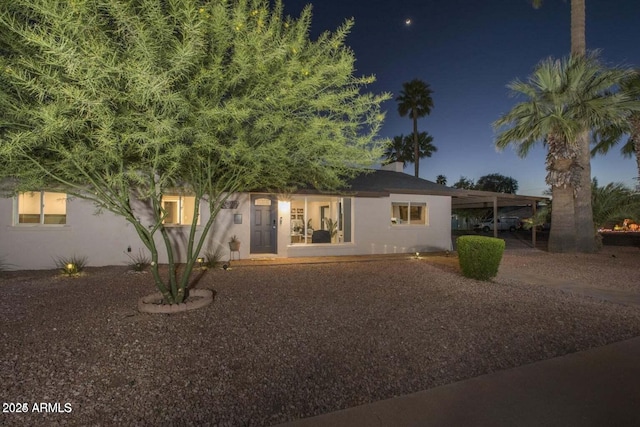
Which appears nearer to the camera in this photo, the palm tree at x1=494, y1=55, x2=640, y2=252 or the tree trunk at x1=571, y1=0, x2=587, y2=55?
the palm tree at x1=494, y1=55, x2=640, y2=252

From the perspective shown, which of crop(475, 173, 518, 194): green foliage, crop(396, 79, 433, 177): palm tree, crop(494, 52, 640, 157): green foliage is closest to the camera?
crop(494, 52, 640, 157): green foliage

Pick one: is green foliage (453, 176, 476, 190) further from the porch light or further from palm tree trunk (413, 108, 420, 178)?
the porch light

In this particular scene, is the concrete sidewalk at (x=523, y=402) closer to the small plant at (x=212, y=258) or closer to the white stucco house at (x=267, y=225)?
the white stucco house at (x=267, y=225)

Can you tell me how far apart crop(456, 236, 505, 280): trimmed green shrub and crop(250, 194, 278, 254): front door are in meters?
7.02

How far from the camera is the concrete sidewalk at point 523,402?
304cm

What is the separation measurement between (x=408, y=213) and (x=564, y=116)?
688 centimetres

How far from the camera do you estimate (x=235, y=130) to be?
5656mm

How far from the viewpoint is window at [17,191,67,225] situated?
10688 millimetres

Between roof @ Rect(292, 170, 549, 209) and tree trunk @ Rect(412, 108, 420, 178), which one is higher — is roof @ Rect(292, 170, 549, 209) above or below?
below

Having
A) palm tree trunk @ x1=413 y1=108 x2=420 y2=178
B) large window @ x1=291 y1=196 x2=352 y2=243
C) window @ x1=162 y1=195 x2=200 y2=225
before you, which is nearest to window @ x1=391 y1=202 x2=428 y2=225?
large window @ x1=291 y1=196 x2=352 y2=243

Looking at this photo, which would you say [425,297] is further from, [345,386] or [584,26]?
[584,26]

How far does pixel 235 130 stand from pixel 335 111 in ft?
5.57

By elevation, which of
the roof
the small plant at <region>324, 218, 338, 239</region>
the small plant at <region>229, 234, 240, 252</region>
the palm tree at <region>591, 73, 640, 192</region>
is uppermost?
the palm tree at <region>591, 73, 640, 192</region>

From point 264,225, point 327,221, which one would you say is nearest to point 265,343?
point 264,225
